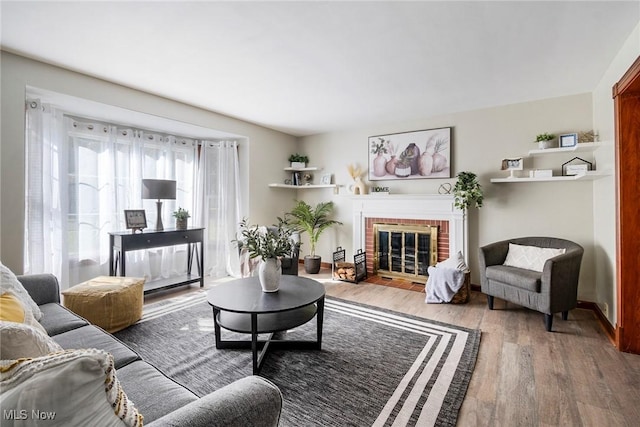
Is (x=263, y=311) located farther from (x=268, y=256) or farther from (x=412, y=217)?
(x=412, y=217)

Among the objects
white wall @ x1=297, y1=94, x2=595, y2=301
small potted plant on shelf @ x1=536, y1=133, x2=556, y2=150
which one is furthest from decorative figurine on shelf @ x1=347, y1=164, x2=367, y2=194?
small potted plant on shelf @ x1=536, y1=133, x2=556, y2=150

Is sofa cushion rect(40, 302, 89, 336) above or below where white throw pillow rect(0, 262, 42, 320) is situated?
below

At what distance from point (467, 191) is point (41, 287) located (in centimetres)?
426

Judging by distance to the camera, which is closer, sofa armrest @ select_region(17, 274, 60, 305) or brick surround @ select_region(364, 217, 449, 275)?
sofa armrest @ select_region(17, 274, 60, 305)

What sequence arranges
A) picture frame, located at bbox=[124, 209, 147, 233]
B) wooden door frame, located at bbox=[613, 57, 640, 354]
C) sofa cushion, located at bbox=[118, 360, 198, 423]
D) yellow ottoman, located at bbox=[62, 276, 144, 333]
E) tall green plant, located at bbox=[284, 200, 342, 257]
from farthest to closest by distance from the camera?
tall green plant, located at bbox=[284, 200, 342, 257], picture frame, located at bbox=[124, 209, 147, 233], yellow ottoman, located at bbox=[62, 276, 144, 333], wooden door frame, located at bbox=[613, 57, 640, 354], sofa cushion, located at bbox=[118, 360, 198, 423]

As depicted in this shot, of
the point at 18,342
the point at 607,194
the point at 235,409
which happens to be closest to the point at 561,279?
the point at 607,194

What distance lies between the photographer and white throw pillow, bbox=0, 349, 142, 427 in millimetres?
573

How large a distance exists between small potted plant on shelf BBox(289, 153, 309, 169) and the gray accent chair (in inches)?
127

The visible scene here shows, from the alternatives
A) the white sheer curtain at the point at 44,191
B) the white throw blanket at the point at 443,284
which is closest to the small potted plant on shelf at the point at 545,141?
the white throw blanket at the point at 443,284

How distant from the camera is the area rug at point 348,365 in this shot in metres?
1.70

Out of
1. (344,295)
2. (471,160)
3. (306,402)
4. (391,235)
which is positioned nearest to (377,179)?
(391,235)

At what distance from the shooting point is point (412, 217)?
14.2 ft

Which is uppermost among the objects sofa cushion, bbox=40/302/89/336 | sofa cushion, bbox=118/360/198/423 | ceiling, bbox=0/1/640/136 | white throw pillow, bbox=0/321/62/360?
ceiling, bbox=0/1/640/136

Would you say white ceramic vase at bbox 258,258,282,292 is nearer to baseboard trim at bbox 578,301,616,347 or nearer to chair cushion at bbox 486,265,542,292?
chair cushion at bbox 486,265,542,292
